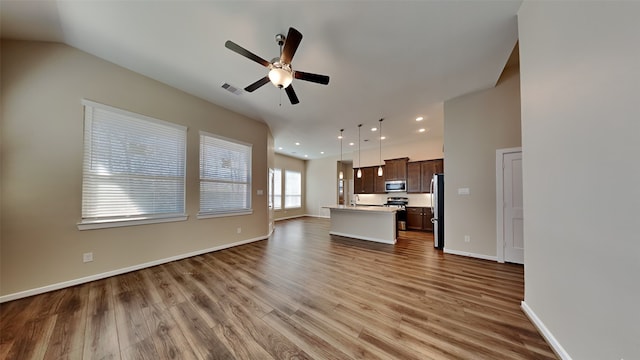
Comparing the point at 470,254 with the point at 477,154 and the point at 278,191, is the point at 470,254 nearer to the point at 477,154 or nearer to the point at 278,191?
the point at 477,154

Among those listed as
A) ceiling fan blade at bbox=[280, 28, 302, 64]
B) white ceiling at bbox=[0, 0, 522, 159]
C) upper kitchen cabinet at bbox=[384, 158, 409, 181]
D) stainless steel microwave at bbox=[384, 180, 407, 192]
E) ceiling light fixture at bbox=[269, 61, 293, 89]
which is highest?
white ceiling at bbox=[0, 0, 522, 159]

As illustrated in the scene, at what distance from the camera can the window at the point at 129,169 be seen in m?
2.72

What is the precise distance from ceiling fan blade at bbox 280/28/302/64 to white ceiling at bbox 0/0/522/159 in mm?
307

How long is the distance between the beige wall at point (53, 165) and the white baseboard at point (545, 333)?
488 centimetres

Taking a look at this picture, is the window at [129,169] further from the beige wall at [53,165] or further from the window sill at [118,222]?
the beige wall at [53,165]

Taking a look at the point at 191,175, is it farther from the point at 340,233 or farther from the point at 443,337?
the point at 443,337

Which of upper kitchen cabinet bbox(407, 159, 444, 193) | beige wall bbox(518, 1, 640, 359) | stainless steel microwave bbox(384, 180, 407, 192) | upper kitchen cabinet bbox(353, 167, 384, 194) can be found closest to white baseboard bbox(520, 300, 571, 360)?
beige wall bbox(518, 1, 640, 359)

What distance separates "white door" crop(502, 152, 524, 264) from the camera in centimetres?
325

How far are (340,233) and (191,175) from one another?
3.86 metres

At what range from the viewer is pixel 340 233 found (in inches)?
215

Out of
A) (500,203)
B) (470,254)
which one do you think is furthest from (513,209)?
(470,254)

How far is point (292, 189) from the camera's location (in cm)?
934

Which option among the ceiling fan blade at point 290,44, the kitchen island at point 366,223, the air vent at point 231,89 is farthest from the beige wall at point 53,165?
the kitchen island at point 366,223

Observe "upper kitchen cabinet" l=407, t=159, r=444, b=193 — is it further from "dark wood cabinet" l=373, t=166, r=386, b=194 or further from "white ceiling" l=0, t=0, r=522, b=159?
"white ceiling" l=0, t=0, r=522, b=159
